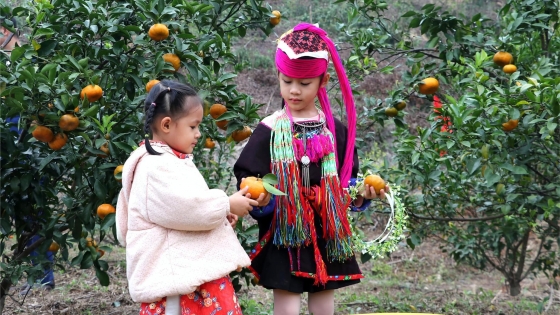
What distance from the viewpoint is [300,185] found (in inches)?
97.3

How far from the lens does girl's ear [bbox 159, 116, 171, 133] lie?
2.20 metres

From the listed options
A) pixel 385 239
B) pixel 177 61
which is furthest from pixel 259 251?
pixel 177 61

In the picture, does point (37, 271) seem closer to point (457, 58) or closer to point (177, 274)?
point (177, 274)

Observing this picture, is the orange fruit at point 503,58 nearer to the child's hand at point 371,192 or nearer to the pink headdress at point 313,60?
Result: the pink headdress at point 313,60

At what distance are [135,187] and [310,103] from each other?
2.33 ft

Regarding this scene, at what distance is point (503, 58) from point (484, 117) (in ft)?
1.52

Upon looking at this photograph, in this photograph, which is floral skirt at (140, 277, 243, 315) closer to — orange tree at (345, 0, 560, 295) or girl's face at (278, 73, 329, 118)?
girl's face at (278, 73, 329, 118)

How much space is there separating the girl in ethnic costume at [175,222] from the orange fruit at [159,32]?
0.47 m

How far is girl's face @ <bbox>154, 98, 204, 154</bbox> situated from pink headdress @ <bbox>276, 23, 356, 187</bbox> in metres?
0.39

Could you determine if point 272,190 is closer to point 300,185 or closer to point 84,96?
point 300,185

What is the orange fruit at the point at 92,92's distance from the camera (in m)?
2.54

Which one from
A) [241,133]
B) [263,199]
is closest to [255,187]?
[263,199]

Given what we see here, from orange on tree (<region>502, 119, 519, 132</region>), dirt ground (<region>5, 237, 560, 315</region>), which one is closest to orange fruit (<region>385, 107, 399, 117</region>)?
orange on tree (<region>502, 119, 519, 132</region>)

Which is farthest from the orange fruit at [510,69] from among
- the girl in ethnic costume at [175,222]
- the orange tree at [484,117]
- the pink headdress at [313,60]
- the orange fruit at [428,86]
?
the girl in ethnic costume at [175,222]
